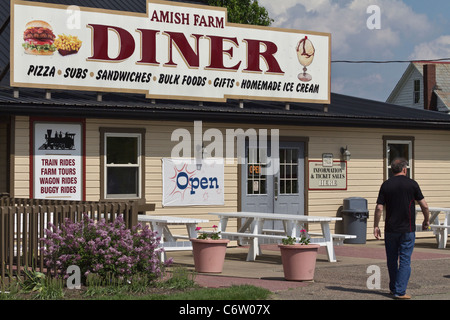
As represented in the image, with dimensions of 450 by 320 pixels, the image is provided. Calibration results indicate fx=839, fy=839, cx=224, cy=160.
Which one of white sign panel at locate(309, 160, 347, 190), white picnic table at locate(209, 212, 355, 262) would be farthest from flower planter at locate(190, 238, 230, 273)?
white sign panel at locate(309, 160, 347, 190)

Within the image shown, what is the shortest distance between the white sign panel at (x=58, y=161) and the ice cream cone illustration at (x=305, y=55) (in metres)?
5.90

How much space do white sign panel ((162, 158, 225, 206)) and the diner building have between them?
0.07ft

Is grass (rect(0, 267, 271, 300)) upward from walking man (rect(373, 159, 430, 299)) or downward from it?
downward

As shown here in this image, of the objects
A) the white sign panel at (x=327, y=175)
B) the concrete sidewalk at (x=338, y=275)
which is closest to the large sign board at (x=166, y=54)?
the white sign panel at (x=327, y=175)

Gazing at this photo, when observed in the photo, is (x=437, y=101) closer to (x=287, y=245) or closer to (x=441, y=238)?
(x=441, y=238)

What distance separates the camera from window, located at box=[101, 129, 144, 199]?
57.9 feet

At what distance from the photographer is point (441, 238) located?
63.6ft

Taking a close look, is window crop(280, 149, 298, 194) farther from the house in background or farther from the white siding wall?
the house in background

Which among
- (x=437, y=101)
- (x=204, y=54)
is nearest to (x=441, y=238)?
(x=204, y=54)

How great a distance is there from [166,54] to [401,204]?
8289 mm

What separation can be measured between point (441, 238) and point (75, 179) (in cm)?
848

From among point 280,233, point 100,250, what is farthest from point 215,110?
point 100,250

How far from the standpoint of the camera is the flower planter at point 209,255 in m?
14.1

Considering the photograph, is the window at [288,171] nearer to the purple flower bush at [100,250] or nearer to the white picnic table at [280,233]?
the white picnic table at [280,233]
